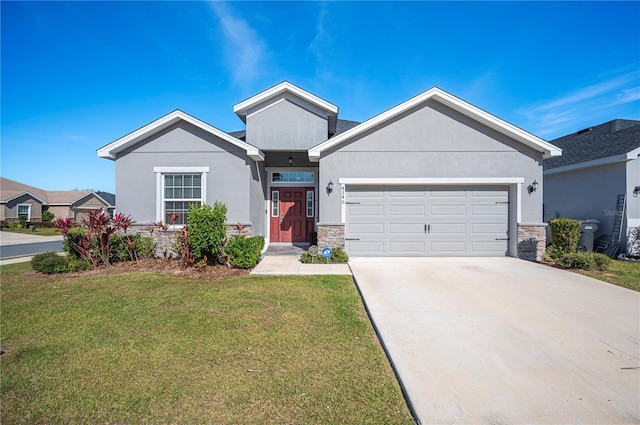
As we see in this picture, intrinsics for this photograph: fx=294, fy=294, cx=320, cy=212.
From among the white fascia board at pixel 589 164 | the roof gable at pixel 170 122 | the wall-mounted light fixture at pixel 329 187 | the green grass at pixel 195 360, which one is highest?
the roof gable at pixel 170 122

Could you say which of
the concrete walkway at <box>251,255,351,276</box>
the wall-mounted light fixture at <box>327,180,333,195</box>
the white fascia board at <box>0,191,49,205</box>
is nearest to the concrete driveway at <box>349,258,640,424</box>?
the concrete walkway at <box>251,255,351,276</box>

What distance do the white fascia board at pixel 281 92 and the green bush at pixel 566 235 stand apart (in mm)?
7956

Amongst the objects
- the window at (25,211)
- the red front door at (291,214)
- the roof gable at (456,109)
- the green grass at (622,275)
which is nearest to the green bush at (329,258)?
the roof gable at (456,109)

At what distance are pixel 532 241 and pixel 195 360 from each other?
32.7 ft

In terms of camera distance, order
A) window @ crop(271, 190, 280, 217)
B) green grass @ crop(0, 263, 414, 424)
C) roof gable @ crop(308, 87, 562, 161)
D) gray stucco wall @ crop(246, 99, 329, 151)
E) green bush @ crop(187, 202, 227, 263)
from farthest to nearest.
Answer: window @ crop(271, 190, 280, 217) < gray stucco wall @ crop(246, 99, 329, 151) < roof gable @ crop(308, 87, 562, 161) < green bush @ crop(187, 202, 227, 263) < green grass @ crop(0, 263, 414, 424)

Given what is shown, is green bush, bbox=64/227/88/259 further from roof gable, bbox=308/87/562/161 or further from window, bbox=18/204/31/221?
window, bbox=18/204/31/221

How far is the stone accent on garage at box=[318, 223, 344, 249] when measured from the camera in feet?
30.2

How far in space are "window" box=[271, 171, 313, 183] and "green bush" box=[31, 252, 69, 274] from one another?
22.7 feet

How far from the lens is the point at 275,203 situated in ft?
39.4

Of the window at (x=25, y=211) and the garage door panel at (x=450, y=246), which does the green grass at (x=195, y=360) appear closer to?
the garage door panel at (x=450, y=246)

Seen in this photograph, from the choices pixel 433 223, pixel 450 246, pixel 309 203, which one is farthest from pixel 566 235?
pixel 309 203

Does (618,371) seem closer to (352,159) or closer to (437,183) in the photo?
(437,183)

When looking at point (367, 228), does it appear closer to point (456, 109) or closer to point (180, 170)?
point (456, 109)

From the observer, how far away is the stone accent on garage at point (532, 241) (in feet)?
30.0
